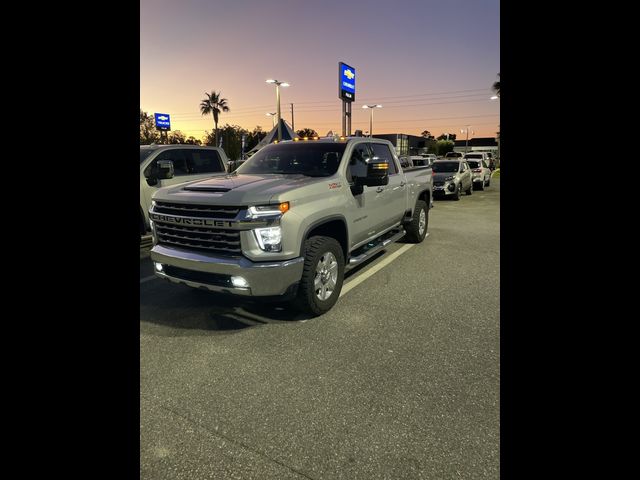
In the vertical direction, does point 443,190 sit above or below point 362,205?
above

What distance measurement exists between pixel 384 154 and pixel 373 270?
1.90 m

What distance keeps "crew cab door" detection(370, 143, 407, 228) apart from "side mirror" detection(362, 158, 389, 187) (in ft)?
2.48

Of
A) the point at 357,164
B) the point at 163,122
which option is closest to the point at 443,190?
the point at 357,164

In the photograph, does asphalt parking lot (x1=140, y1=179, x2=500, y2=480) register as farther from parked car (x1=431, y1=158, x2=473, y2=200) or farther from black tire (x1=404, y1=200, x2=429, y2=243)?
parked car (x1=431, y1=158, x2=473, y2=200)

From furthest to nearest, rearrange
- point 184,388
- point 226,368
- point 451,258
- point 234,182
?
point 451,258 < point 234,182 < point 226,368 < point 184,388

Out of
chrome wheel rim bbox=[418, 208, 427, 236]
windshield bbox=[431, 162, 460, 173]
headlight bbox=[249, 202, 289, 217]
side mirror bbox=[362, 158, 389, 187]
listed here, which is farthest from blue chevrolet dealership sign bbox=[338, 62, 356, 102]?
headlight bbox=[249, 202, 289, 217]

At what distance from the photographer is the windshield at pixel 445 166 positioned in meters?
17.8

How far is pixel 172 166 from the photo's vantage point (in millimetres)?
7574

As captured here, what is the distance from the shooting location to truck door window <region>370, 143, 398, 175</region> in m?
6.25

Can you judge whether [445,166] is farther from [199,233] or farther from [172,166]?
[199,233]
